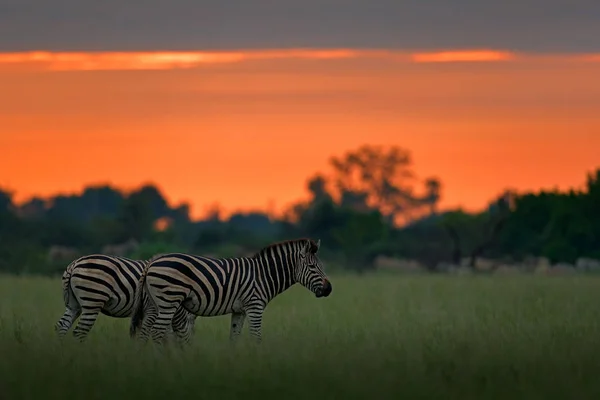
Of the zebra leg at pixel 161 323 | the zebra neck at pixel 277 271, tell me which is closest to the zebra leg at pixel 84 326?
the zebra leg at pixel 161 323

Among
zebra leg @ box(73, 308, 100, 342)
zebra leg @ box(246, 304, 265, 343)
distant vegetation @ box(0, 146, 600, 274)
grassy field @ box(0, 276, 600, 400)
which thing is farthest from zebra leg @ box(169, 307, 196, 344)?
distant vegetation @ box(0, 146, 600, 274)

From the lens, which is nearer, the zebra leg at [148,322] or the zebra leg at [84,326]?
the zebra leg at [148,322]

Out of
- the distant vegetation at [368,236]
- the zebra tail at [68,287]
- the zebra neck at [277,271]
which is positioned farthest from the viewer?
the distant vegetation at [368,236]

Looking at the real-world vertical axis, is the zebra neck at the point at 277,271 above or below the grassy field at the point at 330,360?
above

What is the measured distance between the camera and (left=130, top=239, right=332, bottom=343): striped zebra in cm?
1488

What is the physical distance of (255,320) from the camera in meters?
15.4

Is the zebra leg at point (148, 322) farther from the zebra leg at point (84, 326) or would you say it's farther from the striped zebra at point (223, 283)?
the zebra leg at point (84, 326)

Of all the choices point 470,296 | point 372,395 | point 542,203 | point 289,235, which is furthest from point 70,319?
point 289,235

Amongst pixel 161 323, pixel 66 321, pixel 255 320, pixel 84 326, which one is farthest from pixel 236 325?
pixel 66 321

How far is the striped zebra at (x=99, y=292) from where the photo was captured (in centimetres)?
1533

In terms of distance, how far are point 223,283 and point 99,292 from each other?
1420 millimetres

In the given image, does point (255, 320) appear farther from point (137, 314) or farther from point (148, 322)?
point (137, 314)

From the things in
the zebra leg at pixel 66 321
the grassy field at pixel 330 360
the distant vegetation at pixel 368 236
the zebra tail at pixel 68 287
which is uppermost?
the distant vegetation at pixel 368 236

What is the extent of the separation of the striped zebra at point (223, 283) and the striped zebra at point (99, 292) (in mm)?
235
